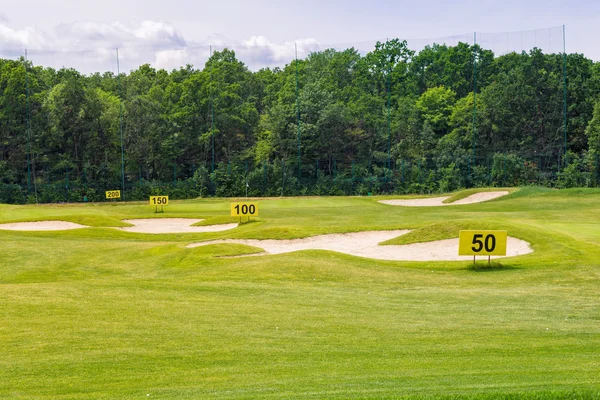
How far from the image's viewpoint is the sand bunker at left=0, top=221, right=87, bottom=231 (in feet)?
136

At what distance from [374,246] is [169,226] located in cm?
1709

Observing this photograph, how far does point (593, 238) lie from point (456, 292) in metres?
9.89

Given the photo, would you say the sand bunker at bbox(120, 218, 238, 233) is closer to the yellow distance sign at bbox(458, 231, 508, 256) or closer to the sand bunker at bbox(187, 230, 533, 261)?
the sand bunker at bbox(187, 230, 533, 261)

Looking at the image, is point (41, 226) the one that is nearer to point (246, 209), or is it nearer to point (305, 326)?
point (246, 209)

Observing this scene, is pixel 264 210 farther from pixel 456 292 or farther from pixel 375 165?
pixel 456 292

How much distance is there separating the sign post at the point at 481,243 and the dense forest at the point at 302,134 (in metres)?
42.8

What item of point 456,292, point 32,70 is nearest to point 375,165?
point 32,70

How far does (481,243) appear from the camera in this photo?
2216 centimetres

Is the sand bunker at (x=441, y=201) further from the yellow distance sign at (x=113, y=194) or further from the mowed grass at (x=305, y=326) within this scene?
the yellow distance sign at (x=113, y=194)

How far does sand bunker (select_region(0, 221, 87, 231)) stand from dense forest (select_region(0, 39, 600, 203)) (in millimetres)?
26725

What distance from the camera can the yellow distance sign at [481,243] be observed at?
2205 centimetres

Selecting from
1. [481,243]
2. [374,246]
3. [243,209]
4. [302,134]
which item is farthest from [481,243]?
[302,134]

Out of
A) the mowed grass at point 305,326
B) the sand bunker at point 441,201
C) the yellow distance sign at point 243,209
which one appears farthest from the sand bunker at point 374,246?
the sand bunker at point 441,201

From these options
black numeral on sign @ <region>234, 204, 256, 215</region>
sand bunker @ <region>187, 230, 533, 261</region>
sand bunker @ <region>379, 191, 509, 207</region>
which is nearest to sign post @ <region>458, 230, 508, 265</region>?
sand bunker @ <region>187, 230, 533, 261</region>
